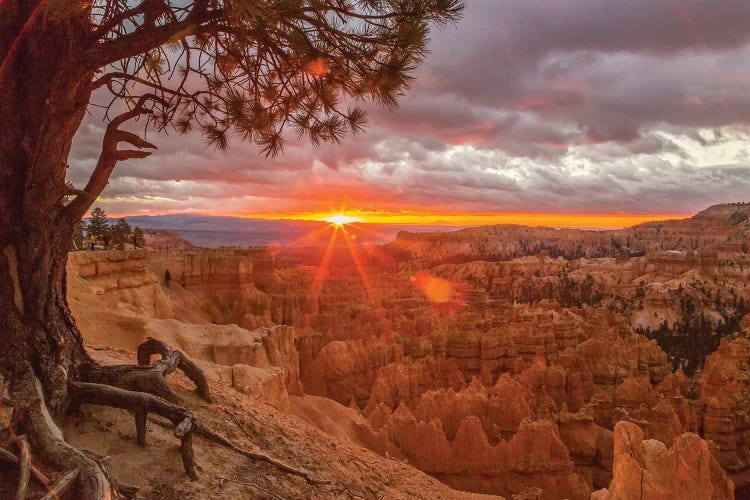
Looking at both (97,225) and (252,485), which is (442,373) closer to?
(97,225)

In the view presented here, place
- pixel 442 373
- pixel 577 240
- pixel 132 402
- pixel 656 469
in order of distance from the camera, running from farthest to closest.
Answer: pixel 577 240, pixel 442 373, pixel 656 469, pixel 132 402

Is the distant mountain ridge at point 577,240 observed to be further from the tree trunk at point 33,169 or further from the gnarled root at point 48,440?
the gnarled root at point 48,440

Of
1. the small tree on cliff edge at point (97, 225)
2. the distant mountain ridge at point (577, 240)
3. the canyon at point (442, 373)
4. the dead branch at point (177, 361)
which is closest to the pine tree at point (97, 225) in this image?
the small tree on cliff edge at point (97, 225)

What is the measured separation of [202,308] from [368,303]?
12.8 meters

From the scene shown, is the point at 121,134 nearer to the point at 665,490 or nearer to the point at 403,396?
the point at 665,490

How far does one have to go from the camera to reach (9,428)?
368 cm

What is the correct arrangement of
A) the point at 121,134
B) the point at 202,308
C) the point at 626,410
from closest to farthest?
1. the point at 121,134
2. the point at 626,410
3. the point at 202,308

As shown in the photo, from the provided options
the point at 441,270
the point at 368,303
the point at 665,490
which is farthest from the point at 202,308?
the point at 441,270

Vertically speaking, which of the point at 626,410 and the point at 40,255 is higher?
the point at 40,255

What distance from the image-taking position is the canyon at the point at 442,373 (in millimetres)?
12188

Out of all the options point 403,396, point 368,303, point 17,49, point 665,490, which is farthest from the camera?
point 368,303

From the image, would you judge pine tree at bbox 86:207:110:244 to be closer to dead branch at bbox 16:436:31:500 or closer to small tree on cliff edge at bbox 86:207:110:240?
small tree on cliff edge at bbox 86:207:110:240

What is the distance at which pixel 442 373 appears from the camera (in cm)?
2911

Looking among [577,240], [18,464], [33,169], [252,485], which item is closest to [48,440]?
[18,464]
